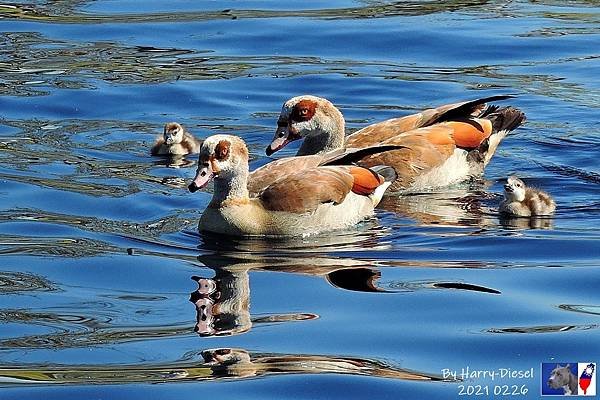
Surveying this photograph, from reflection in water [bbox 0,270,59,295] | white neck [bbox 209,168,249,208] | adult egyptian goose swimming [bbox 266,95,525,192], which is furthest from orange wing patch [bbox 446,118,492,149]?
reflection in water [bbox 0,270,59,295]

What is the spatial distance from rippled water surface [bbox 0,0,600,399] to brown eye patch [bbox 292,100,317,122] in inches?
41.8

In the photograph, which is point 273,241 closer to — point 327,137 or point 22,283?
point 22,283

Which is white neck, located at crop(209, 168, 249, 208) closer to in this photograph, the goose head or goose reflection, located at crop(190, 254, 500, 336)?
goose reflection, located at crop(190, 254, 500, 336)

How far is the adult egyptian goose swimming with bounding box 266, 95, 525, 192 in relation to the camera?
42.6 ft

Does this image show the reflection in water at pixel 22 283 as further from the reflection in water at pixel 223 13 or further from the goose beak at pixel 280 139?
the reflection in water at pixel 223 13

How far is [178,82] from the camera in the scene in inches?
657

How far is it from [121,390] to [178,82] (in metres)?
9.23

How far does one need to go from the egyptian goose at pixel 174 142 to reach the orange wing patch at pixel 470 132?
2.46 metres

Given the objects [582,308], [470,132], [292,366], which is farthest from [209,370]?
[470,132]

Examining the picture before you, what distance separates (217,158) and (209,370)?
3.34m

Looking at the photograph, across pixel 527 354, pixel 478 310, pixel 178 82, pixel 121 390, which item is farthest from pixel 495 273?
pixel 178 82

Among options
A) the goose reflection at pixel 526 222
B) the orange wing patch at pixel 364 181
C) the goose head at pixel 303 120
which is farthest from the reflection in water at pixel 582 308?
the goose head at pixel 303 120

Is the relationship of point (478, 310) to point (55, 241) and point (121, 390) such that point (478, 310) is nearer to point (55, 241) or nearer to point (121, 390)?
point (121, 390)

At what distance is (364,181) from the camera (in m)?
11.9
